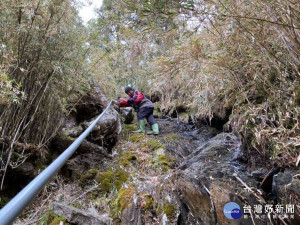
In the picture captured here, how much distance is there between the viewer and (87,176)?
12.2 ft

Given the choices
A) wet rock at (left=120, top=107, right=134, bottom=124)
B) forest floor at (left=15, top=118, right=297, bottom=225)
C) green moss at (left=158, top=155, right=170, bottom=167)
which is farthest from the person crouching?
green moss at (left=158, top=155, right=170, bottom=167)

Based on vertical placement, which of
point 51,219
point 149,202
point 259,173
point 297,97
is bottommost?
point 51,219

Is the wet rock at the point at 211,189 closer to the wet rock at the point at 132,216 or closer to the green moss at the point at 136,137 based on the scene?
the wet rock at the point at 132,216

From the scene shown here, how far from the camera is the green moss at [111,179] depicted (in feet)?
11.5

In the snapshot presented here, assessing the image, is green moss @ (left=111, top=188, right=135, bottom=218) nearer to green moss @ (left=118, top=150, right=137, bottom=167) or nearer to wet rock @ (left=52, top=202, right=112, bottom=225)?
wet rock @ (left=52, top=202, right=112, bottom=225)

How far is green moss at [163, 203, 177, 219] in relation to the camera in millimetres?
2355

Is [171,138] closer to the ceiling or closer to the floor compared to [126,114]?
closer to the floor

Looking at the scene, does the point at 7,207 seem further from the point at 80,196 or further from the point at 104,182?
the point at 104,182

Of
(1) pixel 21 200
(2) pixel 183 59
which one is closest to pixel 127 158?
(2) pixel 183 59

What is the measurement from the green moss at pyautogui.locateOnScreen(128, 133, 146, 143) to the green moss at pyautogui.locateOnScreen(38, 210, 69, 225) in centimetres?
298

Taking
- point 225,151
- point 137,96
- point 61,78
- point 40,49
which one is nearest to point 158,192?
point 225,151

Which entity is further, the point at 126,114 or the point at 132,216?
the point at 126,114

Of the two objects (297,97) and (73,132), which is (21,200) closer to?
(297,97)

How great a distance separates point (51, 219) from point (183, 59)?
3015 mm
